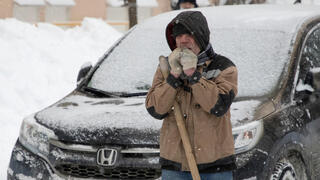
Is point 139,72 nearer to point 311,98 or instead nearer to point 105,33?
point 311,98

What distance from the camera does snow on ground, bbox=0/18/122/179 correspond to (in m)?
9.27

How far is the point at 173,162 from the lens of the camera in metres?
3.55

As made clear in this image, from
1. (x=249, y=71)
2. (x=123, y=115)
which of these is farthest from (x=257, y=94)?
(x=123, y=115)

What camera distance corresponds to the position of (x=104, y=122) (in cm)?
454

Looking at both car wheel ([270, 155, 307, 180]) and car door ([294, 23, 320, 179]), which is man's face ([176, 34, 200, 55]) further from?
car door ([294, 23, 320, 179])

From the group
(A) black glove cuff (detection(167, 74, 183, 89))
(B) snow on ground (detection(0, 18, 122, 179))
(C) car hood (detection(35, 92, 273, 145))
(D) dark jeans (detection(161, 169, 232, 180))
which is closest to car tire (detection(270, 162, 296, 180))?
(C) car hood (detection(35, 92, 273, 145))

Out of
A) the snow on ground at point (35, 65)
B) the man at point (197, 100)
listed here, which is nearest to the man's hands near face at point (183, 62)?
the man at point (197, 100)

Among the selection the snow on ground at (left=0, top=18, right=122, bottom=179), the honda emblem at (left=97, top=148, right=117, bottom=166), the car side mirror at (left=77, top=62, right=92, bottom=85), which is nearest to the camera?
the honda emblem at (left=97, top=148, right=117, bottom=166)

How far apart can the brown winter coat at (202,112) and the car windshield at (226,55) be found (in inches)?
55.2

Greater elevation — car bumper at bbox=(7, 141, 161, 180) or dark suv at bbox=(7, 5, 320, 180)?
dark suv at bbox=(7, 5, 320, 180)

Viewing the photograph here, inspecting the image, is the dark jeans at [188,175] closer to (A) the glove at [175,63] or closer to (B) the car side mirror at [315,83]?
(A) the glove at [175,63]

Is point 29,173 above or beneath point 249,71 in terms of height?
beneath

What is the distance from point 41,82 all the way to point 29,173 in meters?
6.30

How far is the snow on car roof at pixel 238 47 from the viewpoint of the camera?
5.16m
